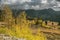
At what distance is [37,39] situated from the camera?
1273cm

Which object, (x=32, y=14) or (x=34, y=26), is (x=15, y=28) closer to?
(x=34, y=26)

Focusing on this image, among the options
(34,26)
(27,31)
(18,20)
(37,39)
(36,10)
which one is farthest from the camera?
(36,10)

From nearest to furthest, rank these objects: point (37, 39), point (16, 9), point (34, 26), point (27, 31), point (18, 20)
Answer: point (37, 39)
point (27, 31)
point (18, 20)
point (34, 26)
point (16, 9)

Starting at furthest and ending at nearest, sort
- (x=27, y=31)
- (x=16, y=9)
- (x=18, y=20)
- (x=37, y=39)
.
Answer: (x=16, y=9), (x=18, y=20), (x=27, y=31), (x=37, y=39)

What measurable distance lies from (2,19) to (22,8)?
7.81 ft

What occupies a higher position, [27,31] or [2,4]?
[2,4]

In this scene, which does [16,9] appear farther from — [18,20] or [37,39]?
[37,39]

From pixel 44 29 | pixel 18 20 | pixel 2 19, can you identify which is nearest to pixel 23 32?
pixel 18 20

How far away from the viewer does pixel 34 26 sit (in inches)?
640

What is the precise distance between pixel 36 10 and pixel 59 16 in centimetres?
195

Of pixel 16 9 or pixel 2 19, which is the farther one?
pixel 16 9

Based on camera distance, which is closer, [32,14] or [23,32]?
[23,32]

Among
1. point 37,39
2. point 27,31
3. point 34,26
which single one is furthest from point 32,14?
point 37,39

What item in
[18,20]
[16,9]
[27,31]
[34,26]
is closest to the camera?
[27,31]
